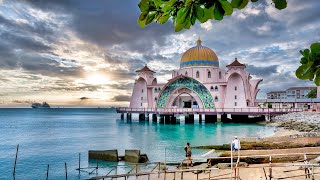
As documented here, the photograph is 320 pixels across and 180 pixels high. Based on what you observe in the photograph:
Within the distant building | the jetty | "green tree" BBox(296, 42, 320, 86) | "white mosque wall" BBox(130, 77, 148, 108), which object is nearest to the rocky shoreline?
the jetty

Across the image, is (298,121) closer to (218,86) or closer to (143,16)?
(218,86)

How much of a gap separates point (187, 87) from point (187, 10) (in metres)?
48.8

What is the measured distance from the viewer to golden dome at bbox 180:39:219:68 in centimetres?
5466

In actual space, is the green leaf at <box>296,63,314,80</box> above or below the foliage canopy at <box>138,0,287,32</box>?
below

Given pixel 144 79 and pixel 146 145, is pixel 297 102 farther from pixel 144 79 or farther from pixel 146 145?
pixel 146 145

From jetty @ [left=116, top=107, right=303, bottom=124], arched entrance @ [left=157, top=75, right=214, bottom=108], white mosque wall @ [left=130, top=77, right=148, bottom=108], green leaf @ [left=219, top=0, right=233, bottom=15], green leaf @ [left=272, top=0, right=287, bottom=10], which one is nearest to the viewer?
green leaf @ [left=272, top=0, right=287, bottom=10]

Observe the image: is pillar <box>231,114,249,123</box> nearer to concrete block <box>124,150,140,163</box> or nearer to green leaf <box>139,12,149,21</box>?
concrete block <box>124,150,140,163</box>

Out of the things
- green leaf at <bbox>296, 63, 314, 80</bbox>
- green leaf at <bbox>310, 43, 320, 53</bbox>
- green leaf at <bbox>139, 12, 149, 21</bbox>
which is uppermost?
green leaf at <bbox>139, 12, 149, 21</bbox>

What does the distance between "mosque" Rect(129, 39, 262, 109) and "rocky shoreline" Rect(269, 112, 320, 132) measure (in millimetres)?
5893

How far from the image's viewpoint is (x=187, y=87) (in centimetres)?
5034

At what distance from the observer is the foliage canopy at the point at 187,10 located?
164 cm

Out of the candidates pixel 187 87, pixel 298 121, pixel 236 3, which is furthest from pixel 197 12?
pixel 187 87

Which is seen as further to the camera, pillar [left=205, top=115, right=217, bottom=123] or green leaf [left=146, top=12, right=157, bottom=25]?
pillar [left=205, top=115, right=217, bottom=123]

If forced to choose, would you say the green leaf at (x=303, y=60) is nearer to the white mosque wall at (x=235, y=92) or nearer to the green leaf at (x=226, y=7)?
the green leaf at (x=226, y=7)
